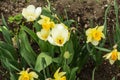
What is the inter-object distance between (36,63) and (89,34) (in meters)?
0.39

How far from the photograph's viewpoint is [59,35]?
7.23 feet

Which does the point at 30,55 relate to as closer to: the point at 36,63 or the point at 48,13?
the point at 36,63

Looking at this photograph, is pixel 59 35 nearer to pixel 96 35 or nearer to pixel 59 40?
pixel 59 40

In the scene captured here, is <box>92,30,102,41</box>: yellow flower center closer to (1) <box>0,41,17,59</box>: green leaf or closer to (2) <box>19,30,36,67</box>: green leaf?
(2) <box>19,30,36,67</box>: green leaf

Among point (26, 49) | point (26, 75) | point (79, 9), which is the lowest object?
point (26, 75)

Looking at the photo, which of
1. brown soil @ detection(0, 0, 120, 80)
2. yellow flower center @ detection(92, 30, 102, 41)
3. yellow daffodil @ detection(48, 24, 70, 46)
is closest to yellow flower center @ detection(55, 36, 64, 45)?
yellow daffodil @ detection(48, 24, 70, 46)

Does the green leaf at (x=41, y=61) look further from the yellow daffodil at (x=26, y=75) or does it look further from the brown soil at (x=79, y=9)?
the brown soil at (x=79, y=9)

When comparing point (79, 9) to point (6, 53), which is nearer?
point (6, 53)

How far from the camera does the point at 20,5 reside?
10.6 feet

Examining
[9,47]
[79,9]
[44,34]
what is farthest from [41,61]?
[79,9]

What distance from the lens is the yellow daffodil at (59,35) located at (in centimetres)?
220

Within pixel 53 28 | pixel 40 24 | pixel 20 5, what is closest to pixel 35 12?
pixel 40 24

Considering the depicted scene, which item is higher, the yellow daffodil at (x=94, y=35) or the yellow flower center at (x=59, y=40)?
the yellow flower center at (x=59, y=40)

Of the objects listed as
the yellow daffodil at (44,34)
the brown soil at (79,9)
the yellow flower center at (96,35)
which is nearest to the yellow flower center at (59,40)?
the yellow daffodil at (44,34)
